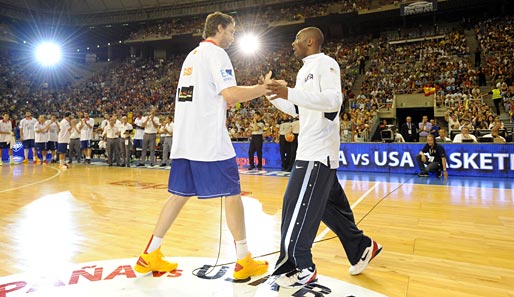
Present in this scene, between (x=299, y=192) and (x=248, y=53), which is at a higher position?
(x=248, y=53)

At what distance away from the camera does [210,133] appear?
2.41 metres

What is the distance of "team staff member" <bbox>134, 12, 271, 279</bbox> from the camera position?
94.4 inches

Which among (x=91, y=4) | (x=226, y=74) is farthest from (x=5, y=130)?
(x=91, y=4)

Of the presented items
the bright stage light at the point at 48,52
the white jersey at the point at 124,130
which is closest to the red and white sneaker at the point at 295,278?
the white jersey at the point at 124,130

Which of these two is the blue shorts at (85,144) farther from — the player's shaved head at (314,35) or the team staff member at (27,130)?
the player's shaved head at (314,35)

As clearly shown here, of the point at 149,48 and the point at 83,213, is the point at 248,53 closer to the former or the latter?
the point at 149,48

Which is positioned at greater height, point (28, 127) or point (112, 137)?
point (28, 127)

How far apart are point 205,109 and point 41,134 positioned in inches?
484

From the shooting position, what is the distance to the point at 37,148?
42.5 feet

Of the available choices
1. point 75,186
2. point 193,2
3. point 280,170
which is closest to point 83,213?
point 75,186

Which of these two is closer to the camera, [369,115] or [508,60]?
[369,115]

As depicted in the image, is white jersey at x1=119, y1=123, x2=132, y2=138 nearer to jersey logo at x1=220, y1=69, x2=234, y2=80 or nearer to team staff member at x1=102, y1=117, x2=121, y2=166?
team staff member at x1=102, y1=117, x2=121, y2=166

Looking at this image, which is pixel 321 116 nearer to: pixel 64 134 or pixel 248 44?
pixel 64 134

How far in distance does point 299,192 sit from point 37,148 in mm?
13547
